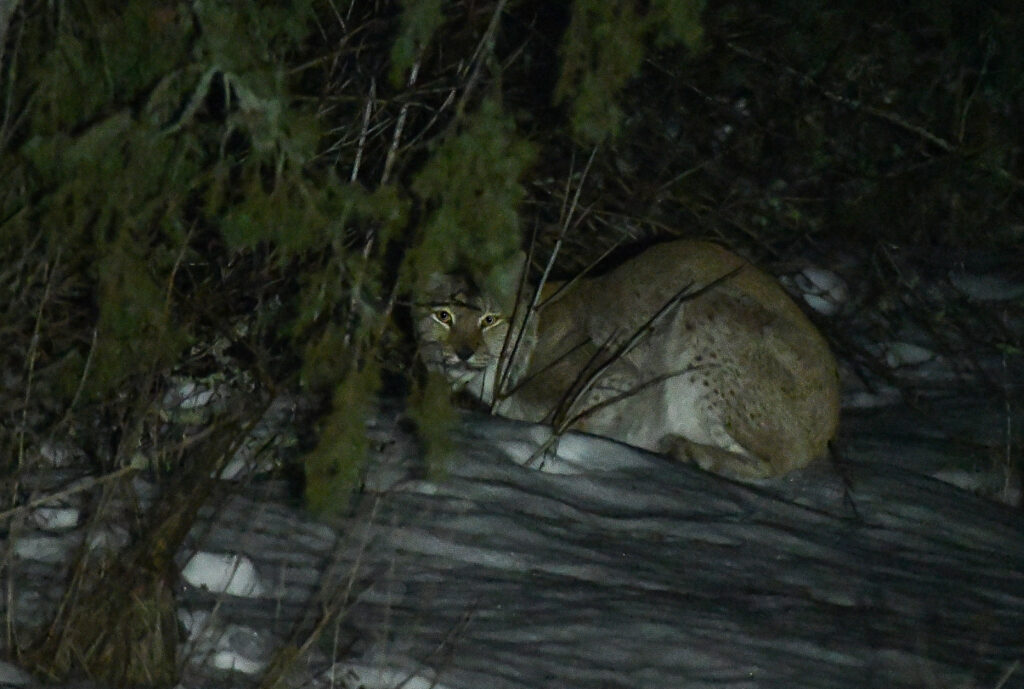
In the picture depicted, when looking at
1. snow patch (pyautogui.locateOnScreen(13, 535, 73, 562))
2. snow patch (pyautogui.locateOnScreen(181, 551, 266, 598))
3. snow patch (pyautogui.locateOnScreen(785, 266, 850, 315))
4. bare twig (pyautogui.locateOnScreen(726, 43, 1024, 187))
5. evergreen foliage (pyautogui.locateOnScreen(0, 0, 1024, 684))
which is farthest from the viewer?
snow patch (pyautogui.locateOnScreen(785, 266, 850, 315))

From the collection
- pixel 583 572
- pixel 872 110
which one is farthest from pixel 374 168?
pixel 872 110

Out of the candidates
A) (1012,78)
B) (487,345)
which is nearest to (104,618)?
(487,345)

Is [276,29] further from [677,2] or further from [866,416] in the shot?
[866,416]

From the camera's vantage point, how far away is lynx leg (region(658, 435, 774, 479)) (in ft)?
19.0

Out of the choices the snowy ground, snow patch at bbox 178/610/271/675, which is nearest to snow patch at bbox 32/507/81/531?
the snowy ground

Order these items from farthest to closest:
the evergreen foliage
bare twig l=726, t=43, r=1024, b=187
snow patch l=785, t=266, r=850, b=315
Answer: snow patch l=785, t=266, r=850, b=315 < bare twig l=726, t=43, r=1024, b=187 < the evergreen foliage

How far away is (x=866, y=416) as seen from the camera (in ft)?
23.3

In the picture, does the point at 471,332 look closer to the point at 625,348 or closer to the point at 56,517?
the point at 625,348

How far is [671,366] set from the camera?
5.99 meters

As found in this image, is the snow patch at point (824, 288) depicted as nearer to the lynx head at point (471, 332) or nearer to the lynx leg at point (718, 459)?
the lynx leg at point (718, 459)

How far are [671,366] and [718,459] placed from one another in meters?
0.43

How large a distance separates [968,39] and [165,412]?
4754mm

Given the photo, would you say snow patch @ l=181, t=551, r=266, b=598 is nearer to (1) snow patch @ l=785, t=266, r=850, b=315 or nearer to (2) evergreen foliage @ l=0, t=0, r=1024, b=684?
(2) evergreen foliage @ l=0, t=0, r=1024, b=684

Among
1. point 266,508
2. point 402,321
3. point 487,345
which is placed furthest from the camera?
point 402,321
